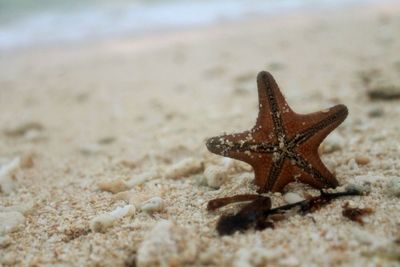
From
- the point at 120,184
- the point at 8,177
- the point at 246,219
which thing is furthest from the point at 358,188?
the point at 8,177

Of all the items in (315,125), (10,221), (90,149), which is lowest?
(90,149)

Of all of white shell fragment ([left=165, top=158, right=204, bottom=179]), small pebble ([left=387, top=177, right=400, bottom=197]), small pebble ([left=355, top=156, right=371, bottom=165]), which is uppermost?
small pebble ([left=387, top=177, right=400, bottom=197])

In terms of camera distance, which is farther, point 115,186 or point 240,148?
Answer: point 115,186

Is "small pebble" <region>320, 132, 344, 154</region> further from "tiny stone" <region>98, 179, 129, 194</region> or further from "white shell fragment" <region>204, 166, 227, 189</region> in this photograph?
"tiny stone" <region>98, 179, 129, 194</region>

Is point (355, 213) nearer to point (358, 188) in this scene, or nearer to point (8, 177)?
point (358, 188)

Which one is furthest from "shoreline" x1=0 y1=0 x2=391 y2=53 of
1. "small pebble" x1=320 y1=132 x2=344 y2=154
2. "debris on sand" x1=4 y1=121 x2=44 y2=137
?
"small pebble" x1=320 y1=132 x2=344 y2=154

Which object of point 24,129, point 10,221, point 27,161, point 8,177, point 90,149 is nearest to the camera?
point 10,221

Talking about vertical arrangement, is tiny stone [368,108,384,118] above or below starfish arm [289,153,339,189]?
below

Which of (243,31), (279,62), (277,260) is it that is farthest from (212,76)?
(277,260)
